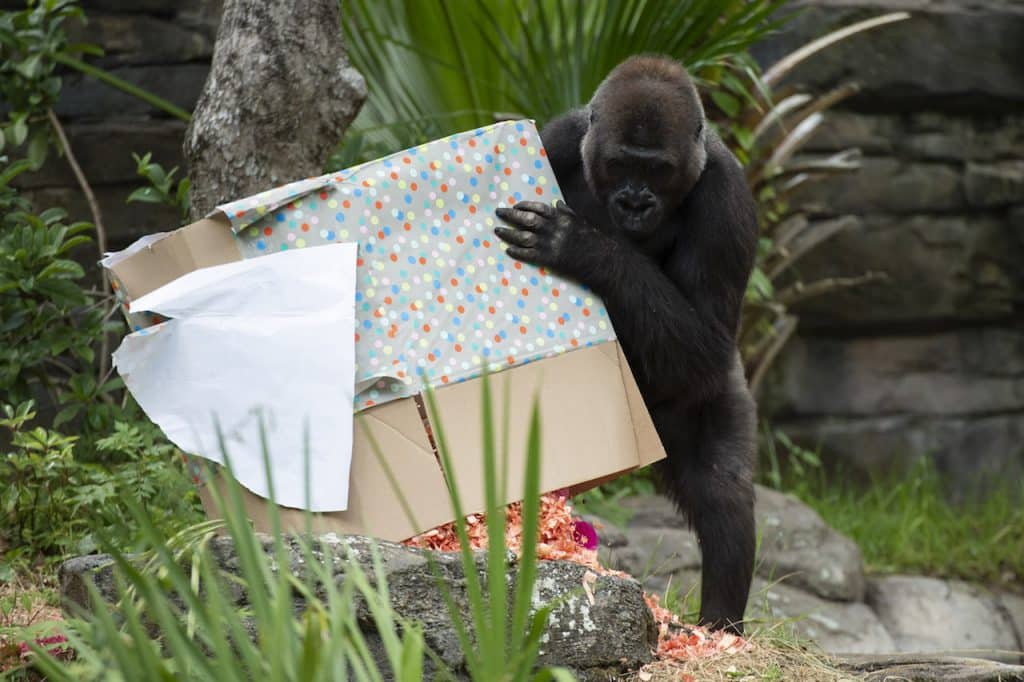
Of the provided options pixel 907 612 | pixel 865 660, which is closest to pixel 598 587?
pixel 865 660

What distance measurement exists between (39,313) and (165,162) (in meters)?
1.29

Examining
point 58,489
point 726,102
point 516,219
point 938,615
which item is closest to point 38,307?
point 58,489

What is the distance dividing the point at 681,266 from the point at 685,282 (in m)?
0.04

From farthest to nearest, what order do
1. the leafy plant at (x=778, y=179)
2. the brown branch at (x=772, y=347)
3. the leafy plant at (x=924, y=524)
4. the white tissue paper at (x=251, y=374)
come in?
the leafy plant at (x=924, y=524), the brown branch at (x=772, y=347), the leafy plant at (x=778, y=179), the white tissue paper at (x=251, y=374)

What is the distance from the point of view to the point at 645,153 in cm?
299

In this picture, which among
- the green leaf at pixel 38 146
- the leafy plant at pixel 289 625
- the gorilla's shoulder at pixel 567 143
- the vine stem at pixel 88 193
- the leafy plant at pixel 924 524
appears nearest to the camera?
the leafy plant at pixel 289 625

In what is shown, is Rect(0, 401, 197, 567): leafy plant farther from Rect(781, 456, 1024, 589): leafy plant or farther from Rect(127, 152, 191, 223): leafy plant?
Rect(781, 456, 1024, 589): leafy plant

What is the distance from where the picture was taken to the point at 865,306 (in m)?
6.76

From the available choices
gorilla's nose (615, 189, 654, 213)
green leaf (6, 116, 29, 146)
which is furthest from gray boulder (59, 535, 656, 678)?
Answer: green leaf (6, 116, 29, 146)

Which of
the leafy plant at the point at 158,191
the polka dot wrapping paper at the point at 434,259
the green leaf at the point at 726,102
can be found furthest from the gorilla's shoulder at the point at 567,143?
the green leaf at the point at 726,102

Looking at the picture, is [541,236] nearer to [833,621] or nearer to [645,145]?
[645,145]

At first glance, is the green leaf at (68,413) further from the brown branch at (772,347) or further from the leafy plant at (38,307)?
the brown branch at (772,347)

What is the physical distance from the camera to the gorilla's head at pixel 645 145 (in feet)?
9.86

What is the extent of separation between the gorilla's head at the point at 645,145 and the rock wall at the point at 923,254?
359 centimetres
